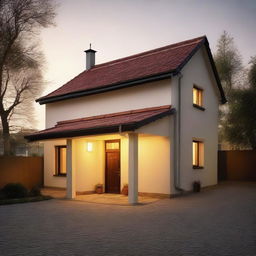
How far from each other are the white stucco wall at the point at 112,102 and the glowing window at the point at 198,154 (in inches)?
137

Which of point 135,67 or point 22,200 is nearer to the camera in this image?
point 22,200

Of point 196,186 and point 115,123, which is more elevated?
point 115,123

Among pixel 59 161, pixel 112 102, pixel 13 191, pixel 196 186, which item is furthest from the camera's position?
pixel 59 161

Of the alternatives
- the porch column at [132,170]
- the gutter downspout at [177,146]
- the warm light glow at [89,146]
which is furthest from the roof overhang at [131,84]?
the porch column at [132,170]

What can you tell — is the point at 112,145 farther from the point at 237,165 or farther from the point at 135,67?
the point at 237,165

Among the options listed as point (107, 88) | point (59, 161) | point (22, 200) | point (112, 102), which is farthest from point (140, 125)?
point (59, 161)

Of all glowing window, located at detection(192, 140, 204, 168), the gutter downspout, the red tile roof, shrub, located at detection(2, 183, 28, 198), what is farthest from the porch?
glowing window, located at detection(192, 140, 204, 168)

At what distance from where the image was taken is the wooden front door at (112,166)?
15.6 metres

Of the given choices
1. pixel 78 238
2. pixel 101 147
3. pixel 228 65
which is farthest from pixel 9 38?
pixel 228 65

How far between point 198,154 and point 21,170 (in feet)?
30.5

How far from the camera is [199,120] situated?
53.0 ft

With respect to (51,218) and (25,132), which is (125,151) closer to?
(51,218)

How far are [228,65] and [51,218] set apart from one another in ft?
75.1

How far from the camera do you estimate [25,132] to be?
26375 mm
